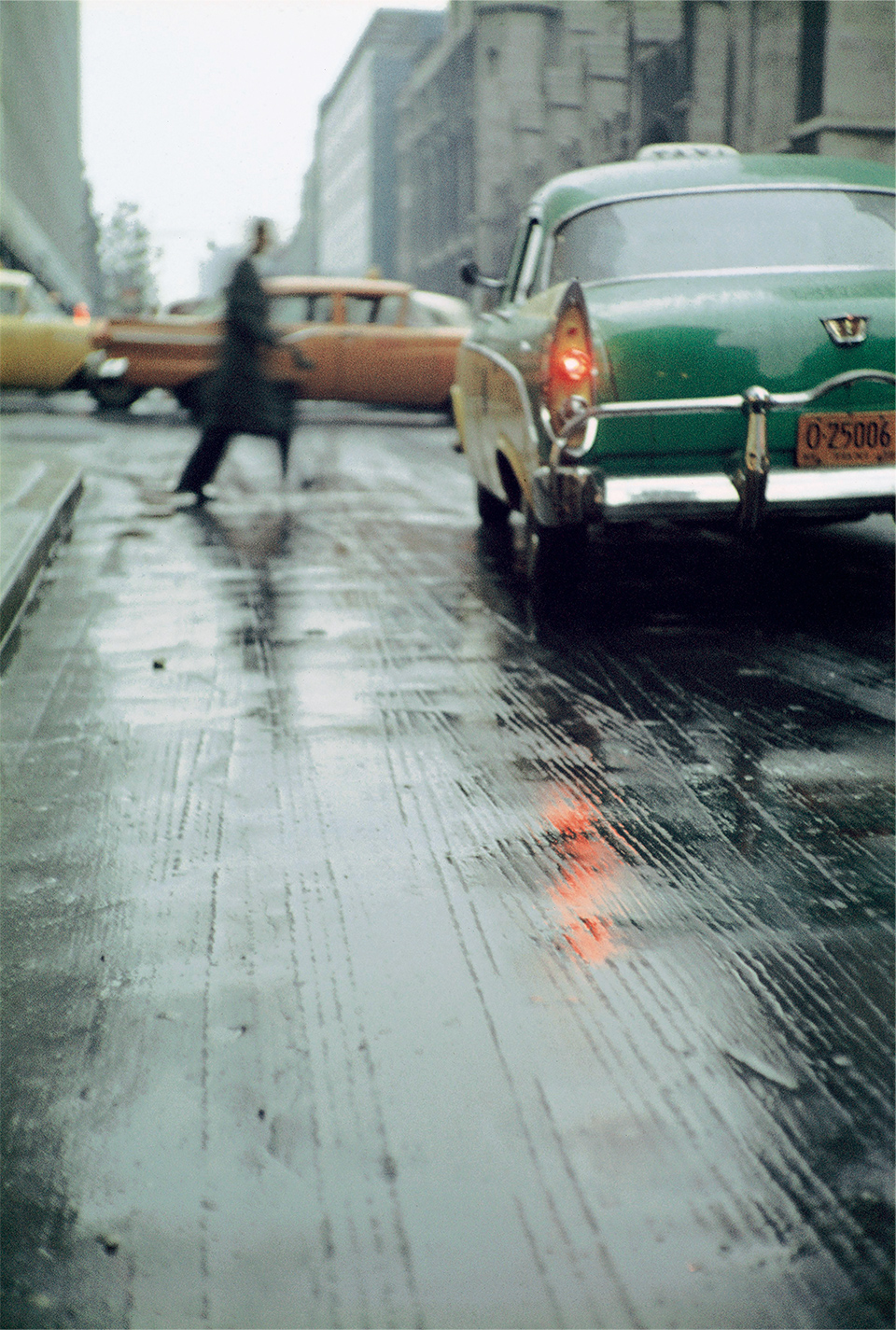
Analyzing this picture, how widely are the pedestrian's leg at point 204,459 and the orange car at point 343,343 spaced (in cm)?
799

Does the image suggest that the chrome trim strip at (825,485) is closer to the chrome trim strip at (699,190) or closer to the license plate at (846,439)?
the license plate at (846,439)

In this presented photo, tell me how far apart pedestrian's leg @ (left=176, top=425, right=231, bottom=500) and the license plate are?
5.98m

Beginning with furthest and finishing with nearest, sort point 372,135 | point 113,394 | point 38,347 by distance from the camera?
point 372,135 < point 38,347 < point 113,394

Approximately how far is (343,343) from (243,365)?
8.47 metres

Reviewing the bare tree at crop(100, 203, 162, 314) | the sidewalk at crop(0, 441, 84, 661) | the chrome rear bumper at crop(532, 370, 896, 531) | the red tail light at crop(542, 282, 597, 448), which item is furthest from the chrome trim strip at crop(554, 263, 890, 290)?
the bare tree at crop(100, 203, 162, 314)

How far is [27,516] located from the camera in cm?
884

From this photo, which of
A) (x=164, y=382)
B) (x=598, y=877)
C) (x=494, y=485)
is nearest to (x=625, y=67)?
(x=164, y=382)

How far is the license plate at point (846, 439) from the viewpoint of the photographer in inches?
235

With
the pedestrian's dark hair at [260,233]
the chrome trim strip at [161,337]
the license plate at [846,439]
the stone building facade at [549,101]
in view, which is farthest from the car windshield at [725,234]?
the chrome trim strip at [161,337]

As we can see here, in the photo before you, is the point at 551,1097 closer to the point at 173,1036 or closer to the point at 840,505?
the point at 173,1036

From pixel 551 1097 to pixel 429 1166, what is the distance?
27 centimetres

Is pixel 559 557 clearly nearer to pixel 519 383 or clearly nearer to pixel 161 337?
pixel 519 383

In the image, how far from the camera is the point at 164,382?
19.5m

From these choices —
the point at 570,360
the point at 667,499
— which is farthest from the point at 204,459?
the point at 667,499
